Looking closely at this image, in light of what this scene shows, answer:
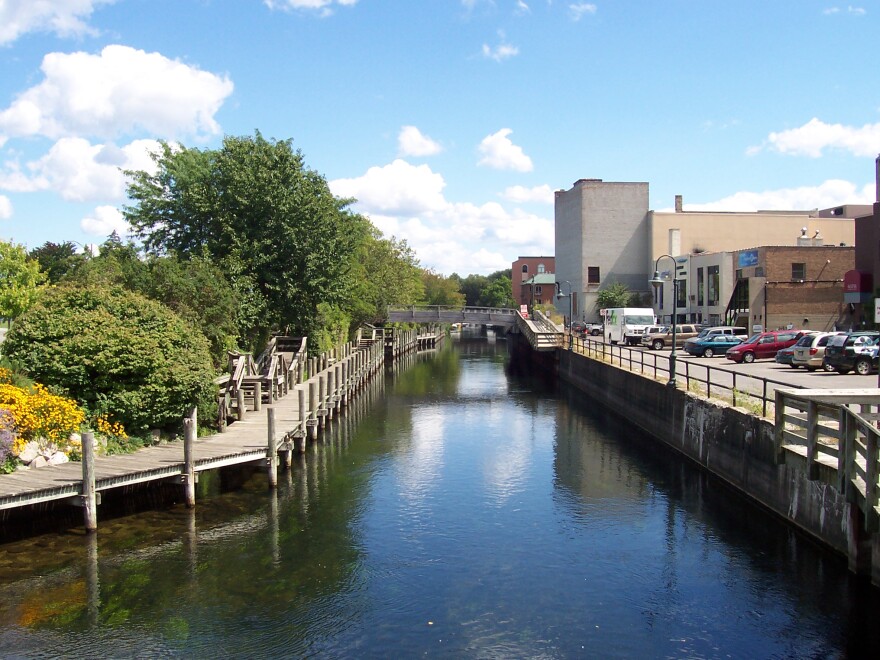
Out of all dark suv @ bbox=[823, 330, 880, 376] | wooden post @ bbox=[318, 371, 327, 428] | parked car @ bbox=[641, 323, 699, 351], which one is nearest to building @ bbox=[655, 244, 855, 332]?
parked car @ bbox=[641, 323, 699, 351]

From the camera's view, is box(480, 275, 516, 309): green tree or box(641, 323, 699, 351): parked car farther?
box(480, 275, 516, 309): green tree

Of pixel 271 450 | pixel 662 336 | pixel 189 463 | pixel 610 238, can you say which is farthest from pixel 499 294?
pixel 189 463

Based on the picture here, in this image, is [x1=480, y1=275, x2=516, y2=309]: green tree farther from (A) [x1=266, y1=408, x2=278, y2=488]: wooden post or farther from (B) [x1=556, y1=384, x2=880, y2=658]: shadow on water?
(A) [x1=266, y1=408, x2=278, y2=488]: wooden post

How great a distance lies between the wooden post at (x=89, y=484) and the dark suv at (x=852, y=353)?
28.9 m

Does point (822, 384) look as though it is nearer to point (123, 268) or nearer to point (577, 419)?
point (577, 419)

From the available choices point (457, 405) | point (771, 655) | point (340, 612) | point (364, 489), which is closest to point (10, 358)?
point (364, 489)

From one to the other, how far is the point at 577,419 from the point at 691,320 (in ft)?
137

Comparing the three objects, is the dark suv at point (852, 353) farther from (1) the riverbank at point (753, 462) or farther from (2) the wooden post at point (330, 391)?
(2) the wooden post at point (330, 391)

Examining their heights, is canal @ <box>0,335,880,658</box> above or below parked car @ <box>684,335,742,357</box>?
below

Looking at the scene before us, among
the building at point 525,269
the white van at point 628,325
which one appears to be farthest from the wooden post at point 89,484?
the building at point 525,269

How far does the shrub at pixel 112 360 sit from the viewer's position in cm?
1981

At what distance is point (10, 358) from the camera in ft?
65.6

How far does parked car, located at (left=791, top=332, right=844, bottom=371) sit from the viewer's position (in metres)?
33.2

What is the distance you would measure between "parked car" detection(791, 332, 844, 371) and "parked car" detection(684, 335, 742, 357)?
8231 millimetres
